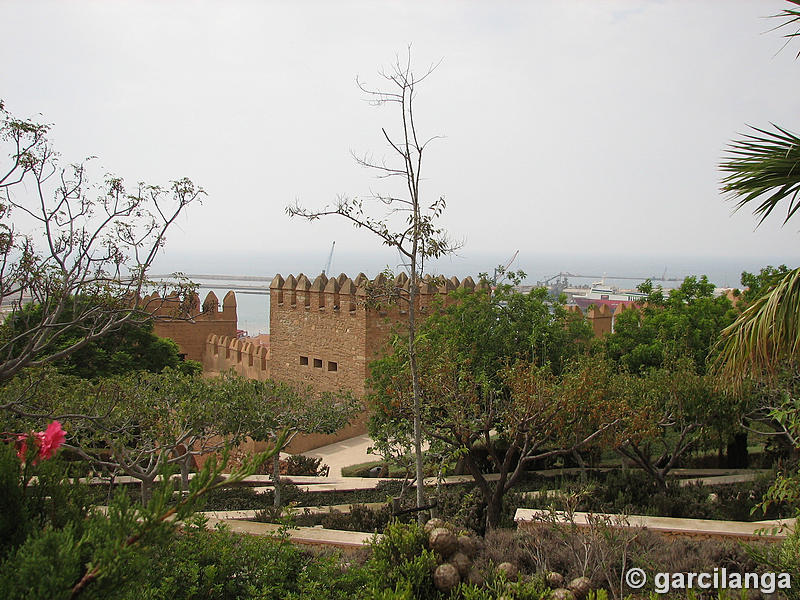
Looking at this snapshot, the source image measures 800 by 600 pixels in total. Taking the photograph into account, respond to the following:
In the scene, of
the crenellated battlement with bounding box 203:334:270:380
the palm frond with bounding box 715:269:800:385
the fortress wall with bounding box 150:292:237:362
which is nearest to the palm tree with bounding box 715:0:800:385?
the palm frond with bounding box 715:269:800:385

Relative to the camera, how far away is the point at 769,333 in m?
4.43

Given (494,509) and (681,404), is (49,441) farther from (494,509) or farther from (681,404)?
(681,404)

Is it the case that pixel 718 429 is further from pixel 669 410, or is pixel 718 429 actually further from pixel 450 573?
pixel 450 573

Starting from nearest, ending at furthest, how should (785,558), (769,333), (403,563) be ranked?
(769,333) < (785,558) < (403,563)

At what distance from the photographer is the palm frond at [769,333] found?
4309 mm

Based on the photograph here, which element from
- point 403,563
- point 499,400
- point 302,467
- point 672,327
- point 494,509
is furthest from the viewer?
point 302,467

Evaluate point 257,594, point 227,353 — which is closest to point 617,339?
point 257,594

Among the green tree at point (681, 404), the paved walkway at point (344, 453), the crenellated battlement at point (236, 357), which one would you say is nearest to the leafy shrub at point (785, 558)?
the green tree at point (681, 404)

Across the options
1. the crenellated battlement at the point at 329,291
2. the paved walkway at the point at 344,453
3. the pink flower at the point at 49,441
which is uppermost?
the crenellated battlement at the point at 329,291

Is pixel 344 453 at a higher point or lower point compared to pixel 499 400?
lower

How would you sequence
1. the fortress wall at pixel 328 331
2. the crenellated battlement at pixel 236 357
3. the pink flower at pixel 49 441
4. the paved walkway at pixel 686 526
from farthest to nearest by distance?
1. the crenellated battlement at pixel 236 357
2. the fortress wall at pixel 328 331
3. the paved walkway at pixel 686 526
4. the pink flower at pixel 49 441

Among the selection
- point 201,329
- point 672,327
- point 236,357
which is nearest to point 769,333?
point 672,327

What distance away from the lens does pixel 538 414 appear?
7227 millimetres

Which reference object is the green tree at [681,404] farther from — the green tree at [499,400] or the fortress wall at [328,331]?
the fortress wall at [328,331]
